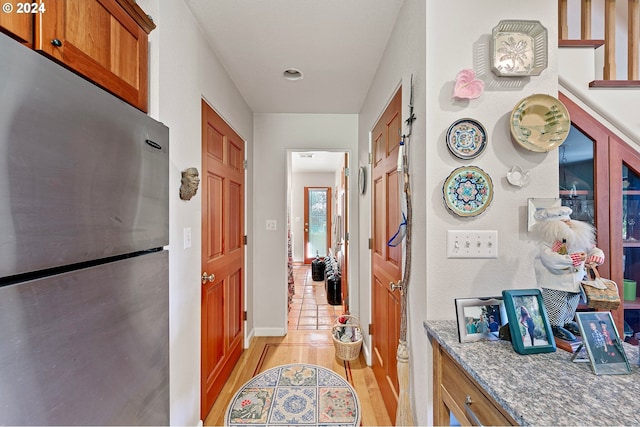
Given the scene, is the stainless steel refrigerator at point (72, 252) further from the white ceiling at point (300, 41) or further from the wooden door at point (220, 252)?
the white ceiling at point (300, 41)

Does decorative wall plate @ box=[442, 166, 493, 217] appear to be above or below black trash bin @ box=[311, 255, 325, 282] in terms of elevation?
above

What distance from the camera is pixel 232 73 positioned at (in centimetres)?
214

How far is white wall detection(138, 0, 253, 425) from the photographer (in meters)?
1.21

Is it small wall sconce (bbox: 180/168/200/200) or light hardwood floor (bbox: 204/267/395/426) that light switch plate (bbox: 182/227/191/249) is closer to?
small wall sconce (bbox: 180/168/200/200)

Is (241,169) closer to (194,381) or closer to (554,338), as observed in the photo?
(194,381)

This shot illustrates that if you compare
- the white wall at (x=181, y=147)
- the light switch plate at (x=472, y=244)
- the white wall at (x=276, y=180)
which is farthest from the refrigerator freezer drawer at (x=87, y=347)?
the white wall at (x=276, y=180)

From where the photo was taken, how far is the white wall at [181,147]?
3.99ft

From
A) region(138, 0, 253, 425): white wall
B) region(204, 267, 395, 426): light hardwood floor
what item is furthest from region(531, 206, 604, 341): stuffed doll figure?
region(138, 0, 253, 425): white wall

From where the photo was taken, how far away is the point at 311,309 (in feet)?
12.3

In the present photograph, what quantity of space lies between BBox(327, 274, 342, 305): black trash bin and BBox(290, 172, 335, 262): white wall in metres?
3.22

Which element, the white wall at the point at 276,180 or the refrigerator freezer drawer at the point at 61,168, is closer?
the refrigerator freezer drawer at the point at 61,168

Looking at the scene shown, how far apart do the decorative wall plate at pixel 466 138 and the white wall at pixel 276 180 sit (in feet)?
6.14

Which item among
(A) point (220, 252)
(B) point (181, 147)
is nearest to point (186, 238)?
(B) point (181, 147)

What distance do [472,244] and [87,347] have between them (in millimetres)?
1270
